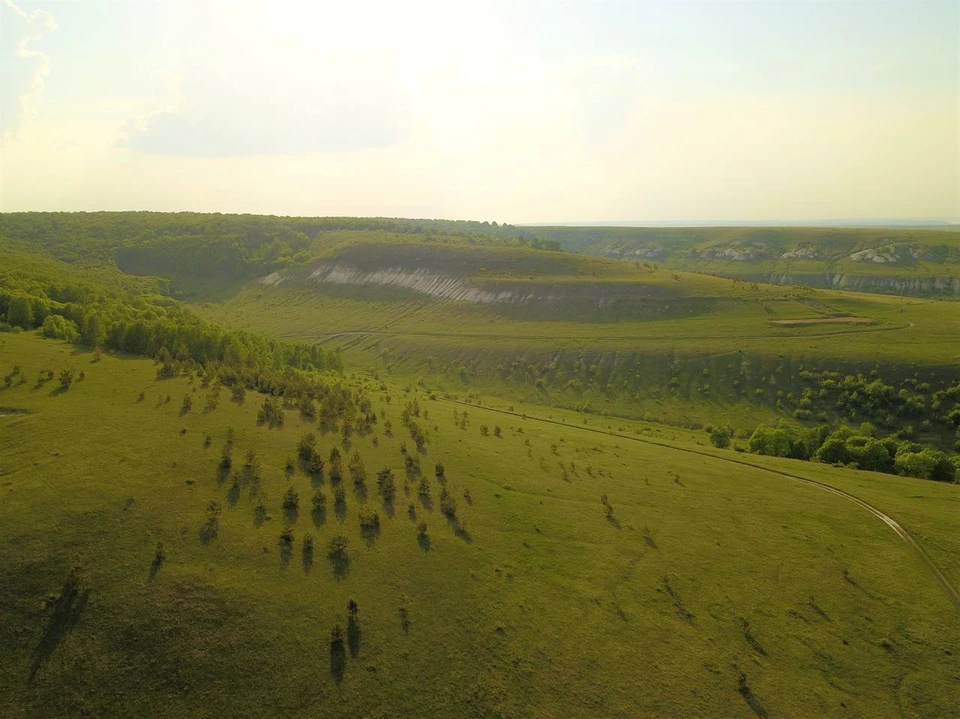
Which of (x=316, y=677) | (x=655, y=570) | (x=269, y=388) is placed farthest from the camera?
(x=269, y=388)

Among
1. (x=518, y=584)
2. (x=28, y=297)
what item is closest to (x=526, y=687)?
(x=518, y=584)

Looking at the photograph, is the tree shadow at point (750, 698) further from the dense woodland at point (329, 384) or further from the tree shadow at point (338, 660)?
the dense woodland at point (329, 384)

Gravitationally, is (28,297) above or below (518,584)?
above

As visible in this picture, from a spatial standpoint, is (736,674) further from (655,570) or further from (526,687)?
(526,687)

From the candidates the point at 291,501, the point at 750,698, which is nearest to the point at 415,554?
the point at 291,501

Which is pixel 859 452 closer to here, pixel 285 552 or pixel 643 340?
pixel 643 340

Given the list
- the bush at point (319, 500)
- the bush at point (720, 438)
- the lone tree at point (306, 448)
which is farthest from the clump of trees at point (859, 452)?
the bush at point (319, 500)

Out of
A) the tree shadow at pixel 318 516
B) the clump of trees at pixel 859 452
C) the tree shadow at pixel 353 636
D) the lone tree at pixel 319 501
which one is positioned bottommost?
the clump of trees at pixel 859 452
